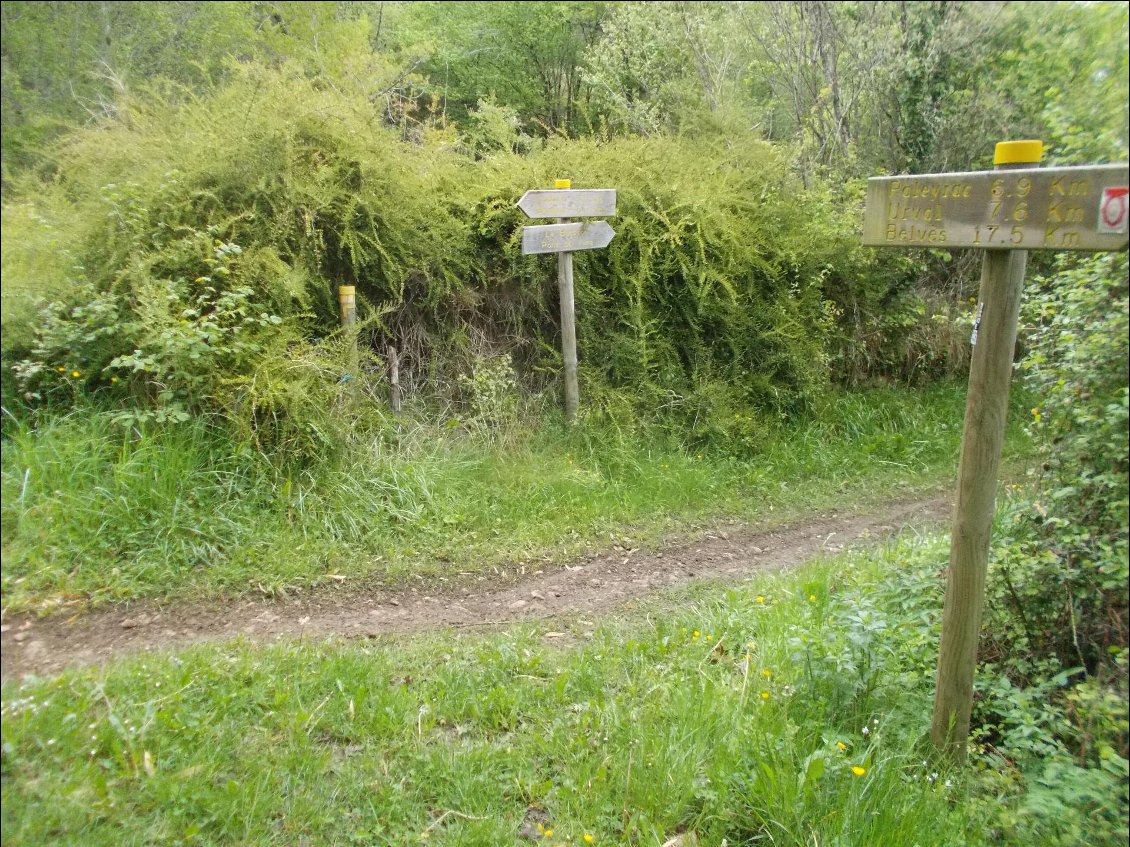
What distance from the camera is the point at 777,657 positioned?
12.1 feet

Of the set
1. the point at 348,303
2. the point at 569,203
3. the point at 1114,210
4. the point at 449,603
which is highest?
the point at 569,203

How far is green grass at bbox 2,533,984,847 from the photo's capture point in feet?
7.59

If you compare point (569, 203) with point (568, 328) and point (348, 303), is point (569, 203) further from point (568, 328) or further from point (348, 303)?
point (348, 303)

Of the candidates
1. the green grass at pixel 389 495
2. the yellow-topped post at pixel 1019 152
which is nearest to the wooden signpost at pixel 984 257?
the yellow-topped post at pixel 1019 152

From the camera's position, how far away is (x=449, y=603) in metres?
4.55

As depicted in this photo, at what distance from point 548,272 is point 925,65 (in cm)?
386

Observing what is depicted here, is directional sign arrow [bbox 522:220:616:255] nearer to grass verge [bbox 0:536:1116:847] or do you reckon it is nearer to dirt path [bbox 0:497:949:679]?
dirt path [bbox 0:497:949:679]

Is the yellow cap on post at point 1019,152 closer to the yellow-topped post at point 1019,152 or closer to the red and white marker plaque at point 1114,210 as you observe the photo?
the yellow-topped post at point 1019,152

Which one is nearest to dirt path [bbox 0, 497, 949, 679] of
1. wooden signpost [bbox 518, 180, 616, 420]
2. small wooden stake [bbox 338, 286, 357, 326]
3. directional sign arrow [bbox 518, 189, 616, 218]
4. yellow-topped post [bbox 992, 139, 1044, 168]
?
wooden signpost [bbox 518, 180, 616, 420]

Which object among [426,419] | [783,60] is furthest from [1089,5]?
[426,419]

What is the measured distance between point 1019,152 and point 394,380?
471cm

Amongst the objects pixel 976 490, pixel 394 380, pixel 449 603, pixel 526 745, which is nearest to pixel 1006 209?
pixel 976 490

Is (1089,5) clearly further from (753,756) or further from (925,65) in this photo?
(753,756)

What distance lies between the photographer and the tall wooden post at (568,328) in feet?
22.1
